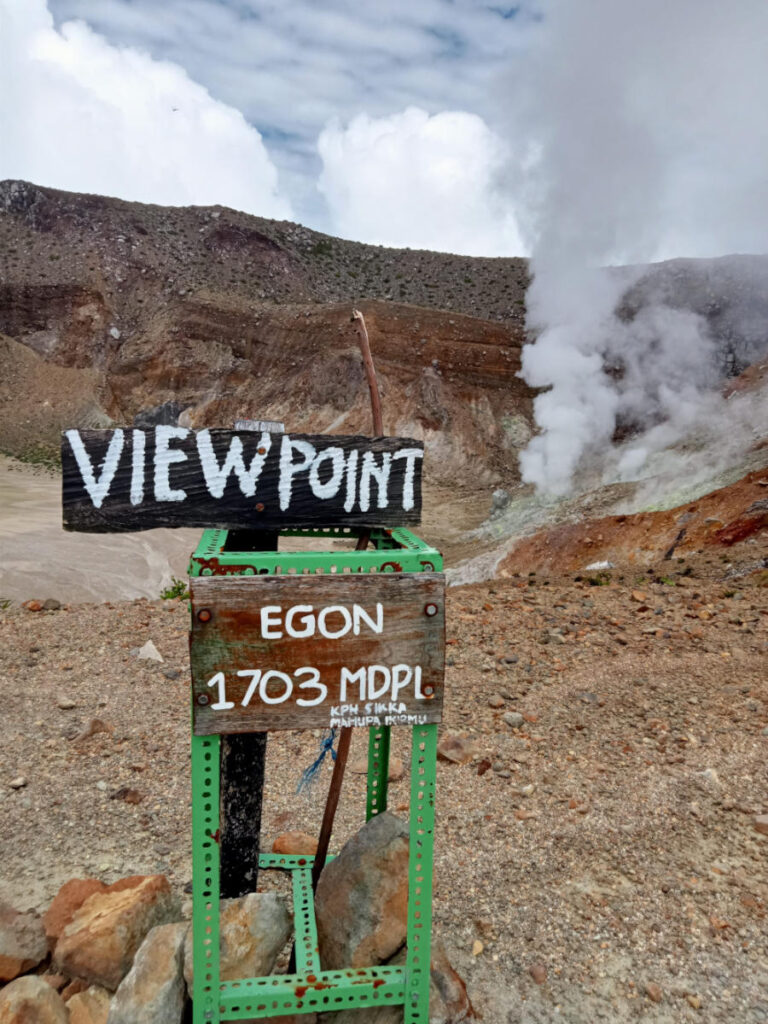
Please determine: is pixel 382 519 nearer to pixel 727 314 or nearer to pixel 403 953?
pixel 403 953

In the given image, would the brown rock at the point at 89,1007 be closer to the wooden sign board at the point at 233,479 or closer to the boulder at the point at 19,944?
the boulder at the point at 19,944

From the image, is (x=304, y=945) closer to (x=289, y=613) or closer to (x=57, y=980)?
(x=57, y=980)

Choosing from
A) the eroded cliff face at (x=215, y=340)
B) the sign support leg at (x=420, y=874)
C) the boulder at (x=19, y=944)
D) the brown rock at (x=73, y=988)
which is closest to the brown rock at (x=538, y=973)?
the sign support leg at (x=420, y=874)

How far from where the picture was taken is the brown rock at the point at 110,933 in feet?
8.72

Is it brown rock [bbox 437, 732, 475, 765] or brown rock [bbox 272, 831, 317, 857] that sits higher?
brown rock [bbox 437, 732, 475, 765]

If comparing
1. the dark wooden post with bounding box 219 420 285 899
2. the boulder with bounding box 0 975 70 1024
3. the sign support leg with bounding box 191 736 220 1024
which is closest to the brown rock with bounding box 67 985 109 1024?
the boulder with bounding box 0 975 70 1024

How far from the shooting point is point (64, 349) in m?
38.5

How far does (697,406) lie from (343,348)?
15.9 meters

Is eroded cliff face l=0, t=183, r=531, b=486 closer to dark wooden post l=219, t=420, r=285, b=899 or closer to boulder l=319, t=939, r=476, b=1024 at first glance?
dark wooden post l=219, t=420, r=285, b=899

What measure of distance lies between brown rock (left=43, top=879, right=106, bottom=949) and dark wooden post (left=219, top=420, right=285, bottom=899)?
602 mm

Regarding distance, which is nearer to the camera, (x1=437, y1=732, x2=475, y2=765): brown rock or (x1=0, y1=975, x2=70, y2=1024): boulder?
(x1=0, y1=975, x2=70, y2=1024): boulder

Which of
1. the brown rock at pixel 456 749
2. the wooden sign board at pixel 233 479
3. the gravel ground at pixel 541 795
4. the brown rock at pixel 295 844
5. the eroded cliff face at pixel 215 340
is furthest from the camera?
the eroded cliff face at pixel 215 340

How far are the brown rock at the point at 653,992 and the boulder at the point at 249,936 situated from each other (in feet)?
4.74

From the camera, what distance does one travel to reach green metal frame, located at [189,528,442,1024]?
2229mm
